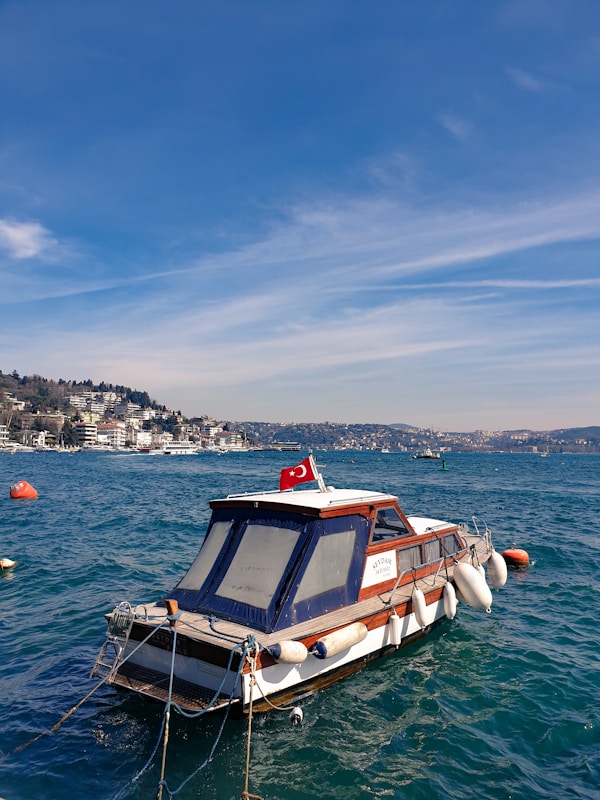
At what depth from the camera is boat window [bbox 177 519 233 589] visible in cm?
1144

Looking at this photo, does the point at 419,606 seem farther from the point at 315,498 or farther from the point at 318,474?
the point at 318,474

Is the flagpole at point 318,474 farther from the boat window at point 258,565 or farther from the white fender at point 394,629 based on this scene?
the white fender at point 394,629

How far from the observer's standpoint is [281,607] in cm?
1016

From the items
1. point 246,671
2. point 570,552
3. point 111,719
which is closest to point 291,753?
point 246,671

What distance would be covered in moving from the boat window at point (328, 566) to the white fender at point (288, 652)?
140 cm

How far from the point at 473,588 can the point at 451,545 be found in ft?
7.80

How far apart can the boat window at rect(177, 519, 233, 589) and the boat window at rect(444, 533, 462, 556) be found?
724cm

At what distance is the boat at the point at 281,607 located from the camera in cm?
916

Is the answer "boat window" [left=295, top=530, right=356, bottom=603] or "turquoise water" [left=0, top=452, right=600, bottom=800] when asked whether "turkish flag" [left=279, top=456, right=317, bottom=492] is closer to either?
"boat window" [left=295, top=530, right=356, bottom=603]

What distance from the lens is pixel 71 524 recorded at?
31656 mm

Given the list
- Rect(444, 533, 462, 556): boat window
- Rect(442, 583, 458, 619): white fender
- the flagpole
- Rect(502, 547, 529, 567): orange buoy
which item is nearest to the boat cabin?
the flagpole

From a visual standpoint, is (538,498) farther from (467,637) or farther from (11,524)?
(11,524)

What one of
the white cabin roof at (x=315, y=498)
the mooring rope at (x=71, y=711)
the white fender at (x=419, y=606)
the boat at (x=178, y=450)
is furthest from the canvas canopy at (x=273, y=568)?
the boat at (x=178, y=450)

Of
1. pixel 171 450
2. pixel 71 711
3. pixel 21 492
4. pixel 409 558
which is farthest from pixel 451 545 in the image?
pixel 171 450
